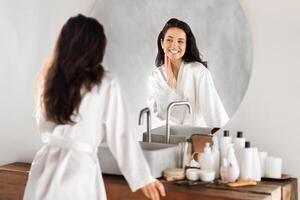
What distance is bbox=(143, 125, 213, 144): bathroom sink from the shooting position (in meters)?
2.52

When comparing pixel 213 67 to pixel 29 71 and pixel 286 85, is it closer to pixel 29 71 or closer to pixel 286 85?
pixel 286 85

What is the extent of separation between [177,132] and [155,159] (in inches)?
13.0

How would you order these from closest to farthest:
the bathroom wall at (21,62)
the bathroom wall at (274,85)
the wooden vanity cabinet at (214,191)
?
the wooden vanity cabinet at (214,191) → the bathroom wall at (274,85) → the bathroom wall at (21,62)

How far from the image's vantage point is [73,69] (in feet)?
6.27

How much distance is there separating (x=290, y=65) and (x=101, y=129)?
2.94 ft

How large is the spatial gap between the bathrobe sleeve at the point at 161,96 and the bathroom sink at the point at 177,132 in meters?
0.05

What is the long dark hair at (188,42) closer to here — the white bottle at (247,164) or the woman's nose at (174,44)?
the woman's nose at (174,44)

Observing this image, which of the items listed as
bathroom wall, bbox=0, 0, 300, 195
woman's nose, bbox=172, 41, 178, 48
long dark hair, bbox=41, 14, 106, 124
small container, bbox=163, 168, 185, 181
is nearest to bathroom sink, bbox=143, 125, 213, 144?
bathroom wall, bbox=0, 0, 300, 195

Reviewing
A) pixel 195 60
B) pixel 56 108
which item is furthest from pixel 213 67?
pixel 56 108

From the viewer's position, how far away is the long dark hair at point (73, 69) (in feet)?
6.26

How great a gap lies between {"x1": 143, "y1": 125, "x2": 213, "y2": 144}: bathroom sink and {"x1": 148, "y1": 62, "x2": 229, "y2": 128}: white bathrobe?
23 mm

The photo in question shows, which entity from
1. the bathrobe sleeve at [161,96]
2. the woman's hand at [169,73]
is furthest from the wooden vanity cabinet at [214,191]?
the woman's hand at [169,73]

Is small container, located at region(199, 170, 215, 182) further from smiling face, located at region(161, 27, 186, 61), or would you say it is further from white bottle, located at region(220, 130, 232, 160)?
smiling face, located at region(161, 27, 186, 61)

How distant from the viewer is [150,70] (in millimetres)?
2650
